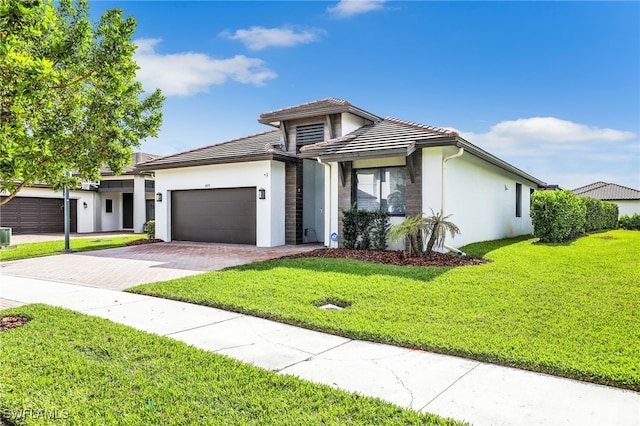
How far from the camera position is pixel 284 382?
344 cm

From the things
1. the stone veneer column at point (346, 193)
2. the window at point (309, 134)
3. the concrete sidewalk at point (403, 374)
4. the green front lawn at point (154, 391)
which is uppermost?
the window at point (309, 134)

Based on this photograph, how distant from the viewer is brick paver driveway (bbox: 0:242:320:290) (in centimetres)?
895

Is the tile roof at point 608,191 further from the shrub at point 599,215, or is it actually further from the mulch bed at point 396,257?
the mulch bed at point 396,257

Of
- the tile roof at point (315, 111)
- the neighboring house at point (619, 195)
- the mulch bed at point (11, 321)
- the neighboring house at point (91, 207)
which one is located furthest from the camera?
the neighboring house at point (619, 195)

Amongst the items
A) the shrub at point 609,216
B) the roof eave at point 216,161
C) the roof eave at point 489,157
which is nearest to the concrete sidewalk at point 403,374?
the roof eave at point 489,157

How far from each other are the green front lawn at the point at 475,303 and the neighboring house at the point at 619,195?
107 feet

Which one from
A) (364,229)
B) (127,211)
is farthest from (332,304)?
(127,211)

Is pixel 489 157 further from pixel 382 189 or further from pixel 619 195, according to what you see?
pixel 619 195

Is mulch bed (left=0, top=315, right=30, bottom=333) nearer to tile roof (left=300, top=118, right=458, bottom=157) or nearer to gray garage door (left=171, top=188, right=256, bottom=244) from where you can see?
tile roof (left=300, top=118, right=458, bottom=157)

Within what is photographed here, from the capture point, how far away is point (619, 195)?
37938 millimetres

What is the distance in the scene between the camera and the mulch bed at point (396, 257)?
952 cm

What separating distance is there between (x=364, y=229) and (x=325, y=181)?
216 cm

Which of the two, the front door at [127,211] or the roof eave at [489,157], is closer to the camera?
the roof eave at [489,157]

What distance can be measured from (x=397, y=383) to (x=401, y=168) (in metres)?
9.15
